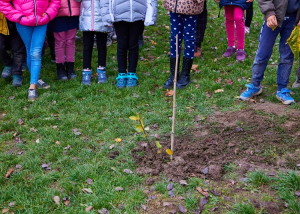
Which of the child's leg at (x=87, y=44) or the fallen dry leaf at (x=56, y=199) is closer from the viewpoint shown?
the fallen dry leaf at (x=56, y=199)

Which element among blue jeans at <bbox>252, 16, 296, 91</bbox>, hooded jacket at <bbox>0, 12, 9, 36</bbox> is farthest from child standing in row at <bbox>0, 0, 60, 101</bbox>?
blue jeans at <bbox>252, 16, 296, 91</bbox>

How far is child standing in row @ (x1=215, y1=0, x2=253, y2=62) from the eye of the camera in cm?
631

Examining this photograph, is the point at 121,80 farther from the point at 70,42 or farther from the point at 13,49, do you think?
the point at 13,49

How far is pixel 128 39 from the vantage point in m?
5.58

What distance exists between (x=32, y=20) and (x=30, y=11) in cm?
Answer: 14

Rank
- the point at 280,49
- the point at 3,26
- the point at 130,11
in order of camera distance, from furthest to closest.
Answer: the point at 3,26 → the point at 130,11 → the point at 280,49

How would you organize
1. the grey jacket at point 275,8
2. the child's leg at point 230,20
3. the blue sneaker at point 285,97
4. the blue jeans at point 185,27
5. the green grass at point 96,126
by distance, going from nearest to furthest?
A: the green grass at point 96,126, the grey jacket at point 275,8, the blue sneaker at point 285,97, the blue jeans at point 185,27, the child's leg at point 230,20

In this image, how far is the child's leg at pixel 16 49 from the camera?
559 cm

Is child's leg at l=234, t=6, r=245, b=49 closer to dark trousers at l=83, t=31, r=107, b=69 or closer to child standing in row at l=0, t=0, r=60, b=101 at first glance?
dark trousers at l=83, t=31, r=107, b=69

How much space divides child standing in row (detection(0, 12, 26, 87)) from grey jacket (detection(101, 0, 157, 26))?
62.7 inches

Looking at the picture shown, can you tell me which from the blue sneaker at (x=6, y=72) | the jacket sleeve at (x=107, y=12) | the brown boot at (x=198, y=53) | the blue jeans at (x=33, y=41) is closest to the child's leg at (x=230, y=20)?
the brown boot at (x=198, y=53)

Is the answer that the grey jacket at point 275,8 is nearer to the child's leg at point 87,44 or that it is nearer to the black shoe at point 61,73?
the child's leg at point 87,44

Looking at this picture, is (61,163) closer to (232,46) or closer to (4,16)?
(4,16)

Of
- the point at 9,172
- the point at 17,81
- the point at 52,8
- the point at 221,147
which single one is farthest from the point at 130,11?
the point at 9,172
